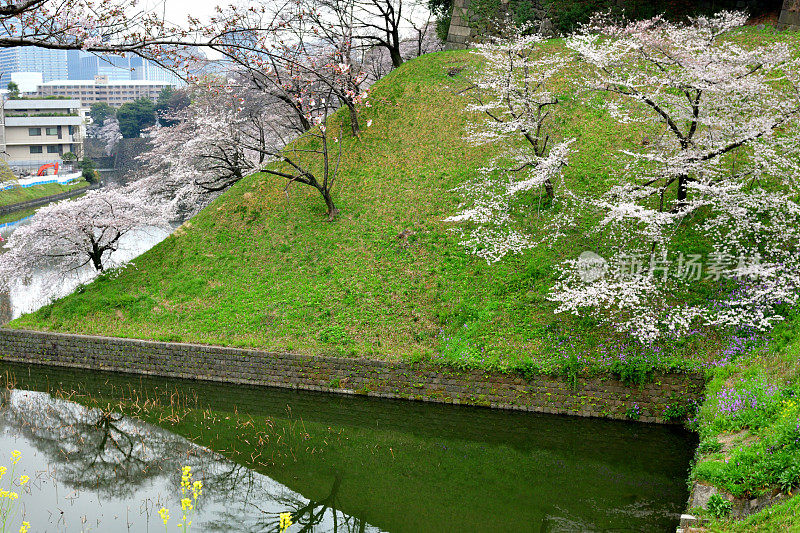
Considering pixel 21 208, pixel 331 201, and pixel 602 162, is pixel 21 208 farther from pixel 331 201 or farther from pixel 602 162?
pixel 602 162

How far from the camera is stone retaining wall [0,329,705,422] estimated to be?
479 inches

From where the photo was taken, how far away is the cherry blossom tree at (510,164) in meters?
15.6

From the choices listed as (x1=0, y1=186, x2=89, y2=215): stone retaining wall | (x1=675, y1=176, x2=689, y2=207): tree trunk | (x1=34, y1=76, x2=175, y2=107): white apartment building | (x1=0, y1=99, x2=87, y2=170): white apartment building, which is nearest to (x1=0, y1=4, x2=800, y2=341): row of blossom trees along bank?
(x1=675, y1=176, x2=689, y2=207): tree trunk

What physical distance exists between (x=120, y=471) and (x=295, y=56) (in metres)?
7.99

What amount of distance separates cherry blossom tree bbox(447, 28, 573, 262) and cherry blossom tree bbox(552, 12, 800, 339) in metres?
1.57

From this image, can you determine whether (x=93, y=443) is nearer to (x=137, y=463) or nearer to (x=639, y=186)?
(x=137, y=463)

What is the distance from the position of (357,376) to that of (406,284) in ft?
9.65

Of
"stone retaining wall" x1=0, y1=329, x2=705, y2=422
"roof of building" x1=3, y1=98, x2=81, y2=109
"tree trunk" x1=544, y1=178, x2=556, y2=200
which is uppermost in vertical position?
"roof of building" x1=3, y1=98, x2=81, y2=109

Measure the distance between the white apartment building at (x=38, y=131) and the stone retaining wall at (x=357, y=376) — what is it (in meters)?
51.7

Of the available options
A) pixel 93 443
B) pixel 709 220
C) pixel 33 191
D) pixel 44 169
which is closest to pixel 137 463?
pixel 93 443

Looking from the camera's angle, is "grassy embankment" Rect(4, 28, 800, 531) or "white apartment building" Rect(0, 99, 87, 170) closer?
"grassy embankment" Rect(4, 28, 800, 531)

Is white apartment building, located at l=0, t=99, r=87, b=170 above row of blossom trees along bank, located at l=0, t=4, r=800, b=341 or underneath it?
above

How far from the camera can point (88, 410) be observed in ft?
43.4

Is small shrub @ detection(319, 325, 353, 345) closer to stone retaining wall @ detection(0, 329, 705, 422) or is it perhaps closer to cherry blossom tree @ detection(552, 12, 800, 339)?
stone retaining wall @ detection(0, 329, 705, 422)
